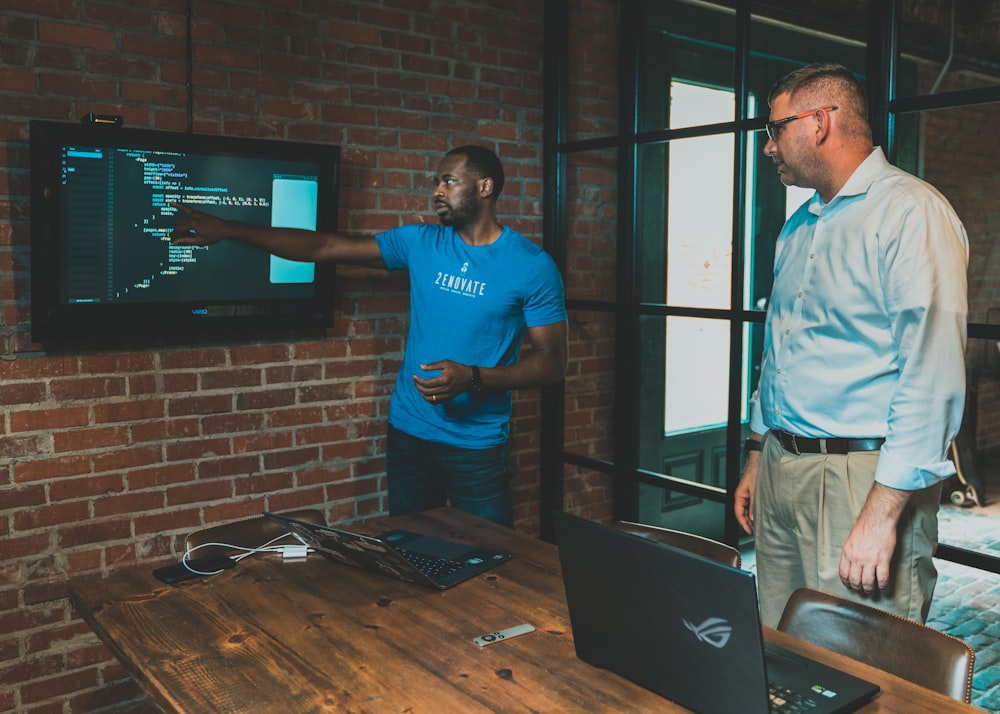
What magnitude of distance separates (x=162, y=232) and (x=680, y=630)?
7.50 ft

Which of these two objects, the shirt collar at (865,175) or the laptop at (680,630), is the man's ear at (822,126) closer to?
the shirt collar at (865,175)

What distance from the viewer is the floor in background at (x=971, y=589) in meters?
2.53

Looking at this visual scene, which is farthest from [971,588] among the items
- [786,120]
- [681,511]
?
[786,120]

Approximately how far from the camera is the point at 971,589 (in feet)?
8.39

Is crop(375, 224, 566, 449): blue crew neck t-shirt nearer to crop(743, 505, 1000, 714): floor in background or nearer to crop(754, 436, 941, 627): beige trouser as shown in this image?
Result: crop(754, 436, 941, 627): beige trouser

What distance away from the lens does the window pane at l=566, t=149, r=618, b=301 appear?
380 centimetres

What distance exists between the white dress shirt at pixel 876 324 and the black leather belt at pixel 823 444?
2 cm

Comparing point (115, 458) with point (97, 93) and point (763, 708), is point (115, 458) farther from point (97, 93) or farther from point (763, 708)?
point (763, 708)

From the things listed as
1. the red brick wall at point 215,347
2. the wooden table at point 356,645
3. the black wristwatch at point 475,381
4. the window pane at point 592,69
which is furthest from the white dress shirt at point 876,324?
the red brick wall at point 215,347

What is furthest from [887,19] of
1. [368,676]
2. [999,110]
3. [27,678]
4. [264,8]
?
[27,678]

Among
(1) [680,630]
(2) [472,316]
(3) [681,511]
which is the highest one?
(2) [472,316]

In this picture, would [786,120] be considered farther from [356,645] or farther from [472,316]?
[356,645]

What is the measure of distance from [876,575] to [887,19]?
65.6 inches

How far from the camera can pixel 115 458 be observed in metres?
3.02
